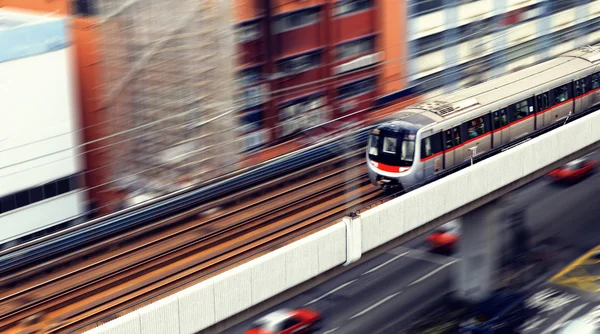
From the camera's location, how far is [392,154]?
14.8 metres

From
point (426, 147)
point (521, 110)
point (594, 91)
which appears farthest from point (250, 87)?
point (594, 91)

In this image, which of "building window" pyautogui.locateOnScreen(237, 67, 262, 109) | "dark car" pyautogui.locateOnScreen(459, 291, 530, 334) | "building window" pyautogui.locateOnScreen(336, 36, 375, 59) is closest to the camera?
"dark car" pyautogui.locateOnScreen(459, 291, 530, 334)

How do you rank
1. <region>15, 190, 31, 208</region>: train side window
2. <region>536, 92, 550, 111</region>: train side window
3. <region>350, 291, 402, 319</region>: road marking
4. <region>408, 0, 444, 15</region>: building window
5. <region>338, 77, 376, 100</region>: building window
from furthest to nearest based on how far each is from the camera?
<region>408, 0, 444, 15</region>: building window → <region>338, 77, 376, 100</region>: building window → <region>536, 92, 550, 111</region>: train side window → <region>350, 291, 402, 319</region>: road marking → <region>15, 190, 31, 208</region>: train side window

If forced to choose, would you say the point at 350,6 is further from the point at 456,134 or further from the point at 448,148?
the point at 448,148

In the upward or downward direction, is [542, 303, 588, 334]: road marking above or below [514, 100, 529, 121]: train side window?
below

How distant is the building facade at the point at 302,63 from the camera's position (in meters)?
19.7

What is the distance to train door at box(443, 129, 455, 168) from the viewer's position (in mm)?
14969

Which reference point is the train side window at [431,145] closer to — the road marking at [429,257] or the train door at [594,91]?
the road marking at [429,257]

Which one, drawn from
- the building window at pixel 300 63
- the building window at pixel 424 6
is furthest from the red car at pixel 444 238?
the building window at pixel 424 6

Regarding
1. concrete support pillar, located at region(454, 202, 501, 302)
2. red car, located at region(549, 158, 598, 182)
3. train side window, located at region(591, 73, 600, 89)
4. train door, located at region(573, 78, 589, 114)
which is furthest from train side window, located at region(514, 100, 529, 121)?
red car, located at region(549, 158, 598, 182)

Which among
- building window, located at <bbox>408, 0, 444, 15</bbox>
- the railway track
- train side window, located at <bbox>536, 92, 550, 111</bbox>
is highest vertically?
building window, located at <bbox>408, 0, 444, 15</bbox>

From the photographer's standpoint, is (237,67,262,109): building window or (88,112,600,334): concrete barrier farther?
(237,67,262,109): building window

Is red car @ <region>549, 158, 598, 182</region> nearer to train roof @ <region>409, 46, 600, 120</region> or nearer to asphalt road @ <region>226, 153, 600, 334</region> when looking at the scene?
asphalt road @ <region>226, 153, 600, 334</region>

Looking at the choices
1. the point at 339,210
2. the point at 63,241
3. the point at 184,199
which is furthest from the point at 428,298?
the point at 63,241
